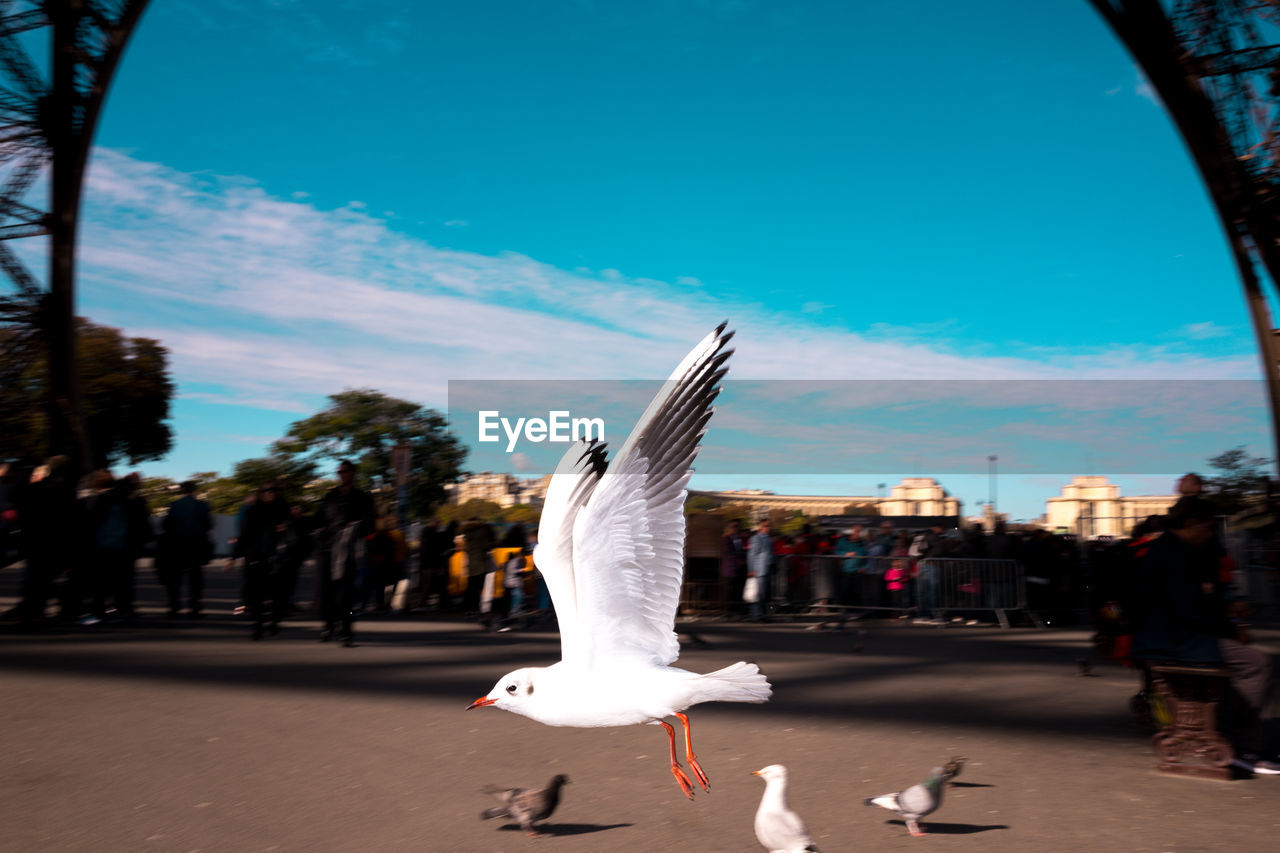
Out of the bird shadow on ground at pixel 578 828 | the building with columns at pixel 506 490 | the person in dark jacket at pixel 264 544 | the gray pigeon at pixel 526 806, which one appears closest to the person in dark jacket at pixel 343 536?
the person in dark jacket at pixel 264 544

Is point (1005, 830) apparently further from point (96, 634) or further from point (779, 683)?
point (96, 634)

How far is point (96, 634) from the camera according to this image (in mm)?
10125

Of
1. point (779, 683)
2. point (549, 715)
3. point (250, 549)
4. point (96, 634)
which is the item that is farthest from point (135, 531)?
point (549, 715)

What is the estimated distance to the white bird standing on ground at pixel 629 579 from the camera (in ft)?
4.50

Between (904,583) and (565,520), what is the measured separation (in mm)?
13293

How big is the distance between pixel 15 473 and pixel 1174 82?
66.9 feet

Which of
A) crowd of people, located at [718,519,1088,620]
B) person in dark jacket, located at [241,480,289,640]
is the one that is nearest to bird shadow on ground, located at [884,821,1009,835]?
person in dark jacket, located at [241,480,289,640]

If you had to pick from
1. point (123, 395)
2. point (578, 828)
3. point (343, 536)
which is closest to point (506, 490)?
point (578, 828)

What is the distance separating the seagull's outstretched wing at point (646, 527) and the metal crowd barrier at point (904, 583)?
11817 millimetres

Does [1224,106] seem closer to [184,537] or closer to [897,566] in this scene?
[897,566]

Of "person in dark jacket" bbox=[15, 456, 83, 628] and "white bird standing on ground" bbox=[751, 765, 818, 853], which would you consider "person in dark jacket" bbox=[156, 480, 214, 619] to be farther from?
"white bird standing on ground" bbox=[751, 765, 818, 853]

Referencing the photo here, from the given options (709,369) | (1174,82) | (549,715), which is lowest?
(549,715)

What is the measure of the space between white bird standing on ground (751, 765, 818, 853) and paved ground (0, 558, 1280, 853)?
22cm

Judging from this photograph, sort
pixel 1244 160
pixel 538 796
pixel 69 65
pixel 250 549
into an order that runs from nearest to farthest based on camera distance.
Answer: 1. pixel 538 796
2. pixel 250 549
3. pixel 69 65
4. pixel 1244 160
